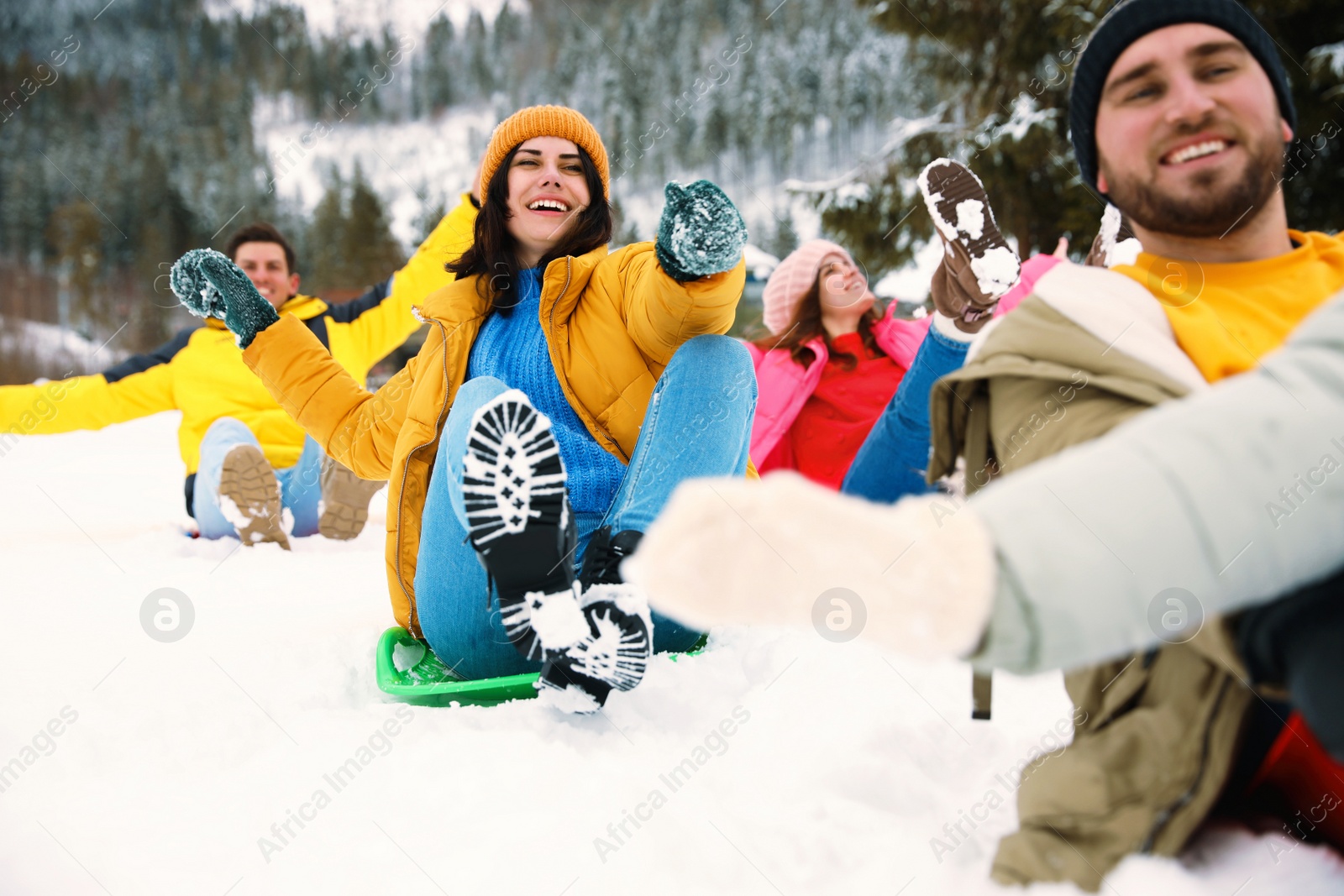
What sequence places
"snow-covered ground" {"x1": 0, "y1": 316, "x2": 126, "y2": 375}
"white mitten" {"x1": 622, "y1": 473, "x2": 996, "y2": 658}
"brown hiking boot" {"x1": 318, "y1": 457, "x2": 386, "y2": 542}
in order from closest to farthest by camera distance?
"white mitten" {"x1": 622, "y1": 473, "x2": 996, "y2": 658} → "brown hiking boot" {"x1": 318, "y1": 457, "x2": 386, "y2": 542} → "snow-covered ground" {"x1": 0, "y1": 316, "x2": 126, "y2": 375}

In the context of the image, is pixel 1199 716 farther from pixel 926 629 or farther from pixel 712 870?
pixel 712 870

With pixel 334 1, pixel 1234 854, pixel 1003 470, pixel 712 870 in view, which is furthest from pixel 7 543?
pixel 334 1

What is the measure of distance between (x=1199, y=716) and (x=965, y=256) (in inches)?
32.7

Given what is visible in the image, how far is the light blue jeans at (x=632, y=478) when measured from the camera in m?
1.37

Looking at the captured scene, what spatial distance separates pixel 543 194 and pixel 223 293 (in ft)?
2.40

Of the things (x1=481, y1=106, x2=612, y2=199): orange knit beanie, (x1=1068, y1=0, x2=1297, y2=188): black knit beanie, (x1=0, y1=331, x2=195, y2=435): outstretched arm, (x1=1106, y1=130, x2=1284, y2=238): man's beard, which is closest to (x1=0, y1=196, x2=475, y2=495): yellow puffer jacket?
(x1=0, y1=331, x2=195, y2=435): outstretched arm

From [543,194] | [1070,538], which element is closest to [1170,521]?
[1070,538]

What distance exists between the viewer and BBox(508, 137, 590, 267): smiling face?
74.0 inches

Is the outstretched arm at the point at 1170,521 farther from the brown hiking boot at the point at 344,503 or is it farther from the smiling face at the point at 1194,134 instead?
the brown hiking boot at the point at 344,503

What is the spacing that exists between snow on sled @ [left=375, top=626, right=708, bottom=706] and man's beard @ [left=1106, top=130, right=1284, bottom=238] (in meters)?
1.04

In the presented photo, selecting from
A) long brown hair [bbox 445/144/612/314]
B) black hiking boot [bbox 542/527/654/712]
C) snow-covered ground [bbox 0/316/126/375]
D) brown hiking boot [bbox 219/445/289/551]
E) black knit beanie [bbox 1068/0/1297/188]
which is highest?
black knit beanie [bbox 1068/0/1297/188]

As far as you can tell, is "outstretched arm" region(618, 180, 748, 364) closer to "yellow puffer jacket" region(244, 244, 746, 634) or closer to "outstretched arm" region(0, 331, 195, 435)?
"yellow puffer jacket" region(244, 244, 746, 634)

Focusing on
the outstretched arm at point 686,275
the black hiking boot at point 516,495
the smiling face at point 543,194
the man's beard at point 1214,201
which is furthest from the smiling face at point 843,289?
the black hiking boot at point 516,495

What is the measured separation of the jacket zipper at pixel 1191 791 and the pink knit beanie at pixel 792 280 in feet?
8.29
